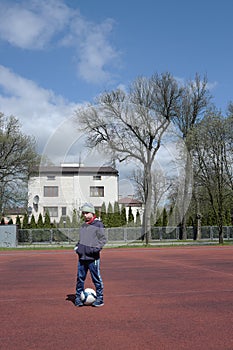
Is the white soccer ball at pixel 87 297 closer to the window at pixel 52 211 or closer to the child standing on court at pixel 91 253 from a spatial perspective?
the child standing on court at pixel 91 253

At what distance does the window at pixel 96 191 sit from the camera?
3956cm

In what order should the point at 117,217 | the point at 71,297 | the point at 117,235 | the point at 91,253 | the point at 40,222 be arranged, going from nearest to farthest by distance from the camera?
the point at 91,253
the point at 71,297
the point at 117,235
the point at 40,222
the point at 117,217

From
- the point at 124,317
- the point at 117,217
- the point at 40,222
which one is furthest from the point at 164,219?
the point at 124,317

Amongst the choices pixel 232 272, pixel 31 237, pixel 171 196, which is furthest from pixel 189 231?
pixel 232 272

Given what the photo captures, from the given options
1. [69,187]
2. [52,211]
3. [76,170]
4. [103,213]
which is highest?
[76,170]

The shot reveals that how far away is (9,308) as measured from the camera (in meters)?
7.45

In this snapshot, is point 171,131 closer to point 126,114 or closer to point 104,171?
point 126,114

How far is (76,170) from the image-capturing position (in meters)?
37.6

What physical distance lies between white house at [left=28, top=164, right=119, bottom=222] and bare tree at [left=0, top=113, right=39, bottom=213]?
120cm

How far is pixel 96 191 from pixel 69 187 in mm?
6357

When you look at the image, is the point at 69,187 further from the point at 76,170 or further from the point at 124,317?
the point at 124,317

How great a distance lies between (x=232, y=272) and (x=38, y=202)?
121 feet

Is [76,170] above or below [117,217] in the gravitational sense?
above

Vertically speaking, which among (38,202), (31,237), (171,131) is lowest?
(31,237)
